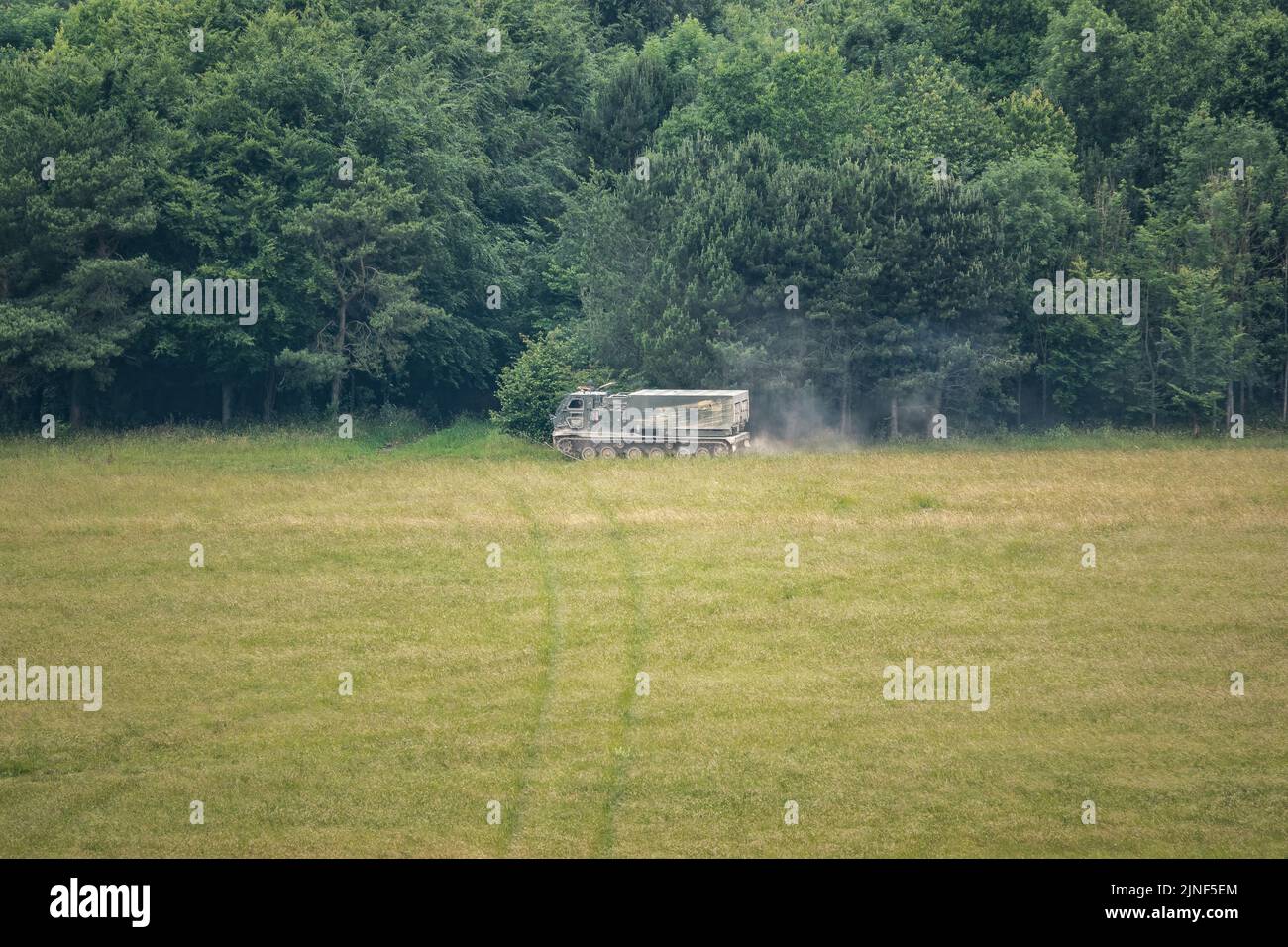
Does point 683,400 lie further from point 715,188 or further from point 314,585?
point 314,585

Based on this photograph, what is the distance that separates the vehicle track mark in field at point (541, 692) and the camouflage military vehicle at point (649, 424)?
14570 mm

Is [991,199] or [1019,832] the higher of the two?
[991,199]

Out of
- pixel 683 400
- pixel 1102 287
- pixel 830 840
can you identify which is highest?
pixel 1102 287

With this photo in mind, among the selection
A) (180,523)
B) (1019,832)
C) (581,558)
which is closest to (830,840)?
(1019,832)

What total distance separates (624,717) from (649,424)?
28.8 m

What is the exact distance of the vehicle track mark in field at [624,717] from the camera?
19359 mm

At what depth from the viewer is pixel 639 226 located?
2463 inches

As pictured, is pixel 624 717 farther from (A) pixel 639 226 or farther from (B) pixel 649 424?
(A) pixel 639 226

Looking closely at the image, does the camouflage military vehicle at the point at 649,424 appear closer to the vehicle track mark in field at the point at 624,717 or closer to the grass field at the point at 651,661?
the grass field at the point at 651,661

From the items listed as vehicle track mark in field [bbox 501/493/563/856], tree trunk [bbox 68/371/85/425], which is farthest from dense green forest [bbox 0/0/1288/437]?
vehicle track mark in field [bbox 501/493/563/856]

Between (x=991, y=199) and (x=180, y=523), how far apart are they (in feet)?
125

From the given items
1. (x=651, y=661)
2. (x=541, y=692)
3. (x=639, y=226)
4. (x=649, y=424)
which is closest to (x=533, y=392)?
(x=649, y=424)

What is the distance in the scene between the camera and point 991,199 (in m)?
62.9

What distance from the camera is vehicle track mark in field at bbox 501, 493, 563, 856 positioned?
1961 centimetres
